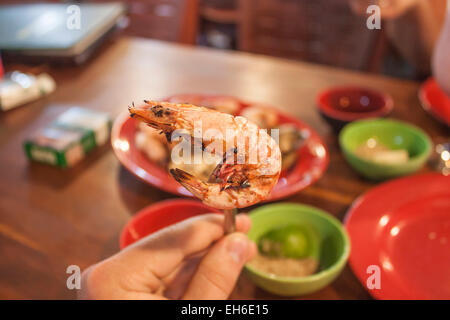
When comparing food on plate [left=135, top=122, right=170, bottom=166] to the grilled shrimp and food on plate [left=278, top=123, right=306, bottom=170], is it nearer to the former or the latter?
food on plate [left=278, top=123, right=306, bottom=170]

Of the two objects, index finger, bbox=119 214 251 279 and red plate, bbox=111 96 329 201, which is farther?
red plate, bbox=111 96 329 201

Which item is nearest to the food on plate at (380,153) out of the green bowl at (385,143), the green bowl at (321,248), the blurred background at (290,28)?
the green bowl at (385,143)

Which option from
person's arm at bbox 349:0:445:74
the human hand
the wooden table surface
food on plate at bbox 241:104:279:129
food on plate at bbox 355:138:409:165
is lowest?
the wooden table surface

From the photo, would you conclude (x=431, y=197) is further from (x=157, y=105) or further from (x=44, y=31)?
(x=44, y=31)

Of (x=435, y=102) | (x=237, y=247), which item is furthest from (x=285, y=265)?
(x=435, y=102)

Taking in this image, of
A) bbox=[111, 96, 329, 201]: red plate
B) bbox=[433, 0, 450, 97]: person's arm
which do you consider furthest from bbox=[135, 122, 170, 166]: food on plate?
bbox=[433, 0, 450, 97]: person's arm

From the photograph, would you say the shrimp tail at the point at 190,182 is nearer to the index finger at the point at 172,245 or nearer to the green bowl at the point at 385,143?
the index finger at the point at 172,245
